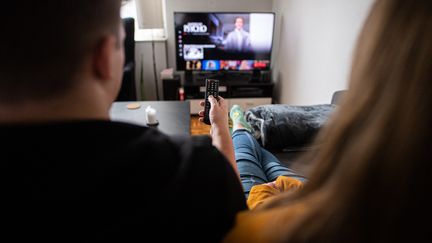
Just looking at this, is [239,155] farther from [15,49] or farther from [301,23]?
[301,23]

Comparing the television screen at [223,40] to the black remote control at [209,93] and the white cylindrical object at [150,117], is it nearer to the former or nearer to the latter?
the white cylindrical object at [150,117]

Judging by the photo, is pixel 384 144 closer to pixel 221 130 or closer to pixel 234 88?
pixel 221 130

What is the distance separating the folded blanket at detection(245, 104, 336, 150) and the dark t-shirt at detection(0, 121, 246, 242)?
1090 mm

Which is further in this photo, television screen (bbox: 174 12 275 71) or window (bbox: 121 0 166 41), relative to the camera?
window (bbox: 121 0 166 41)

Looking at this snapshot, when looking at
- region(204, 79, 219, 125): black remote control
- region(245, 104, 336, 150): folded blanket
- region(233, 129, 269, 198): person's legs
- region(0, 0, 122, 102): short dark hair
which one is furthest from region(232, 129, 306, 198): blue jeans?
region(0, 0, 122, 102): short dark hair

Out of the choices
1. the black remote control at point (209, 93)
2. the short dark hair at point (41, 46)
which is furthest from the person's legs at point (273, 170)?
the short dark hair at point (41, 46)

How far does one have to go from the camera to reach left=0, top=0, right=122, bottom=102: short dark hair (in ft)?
1.05

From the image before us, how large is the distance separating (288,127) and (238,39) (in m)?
1.60

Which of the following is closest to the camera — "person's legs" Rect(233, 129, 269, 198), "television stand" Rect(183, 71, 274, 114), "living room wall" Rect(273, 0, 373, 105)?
"person's legs" Rect(233, 129, 269, 198)

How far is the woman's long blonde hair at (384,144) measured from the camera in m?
0.36

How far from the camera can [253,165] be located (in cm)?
117

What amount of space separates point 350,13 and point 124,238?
187 centimetres

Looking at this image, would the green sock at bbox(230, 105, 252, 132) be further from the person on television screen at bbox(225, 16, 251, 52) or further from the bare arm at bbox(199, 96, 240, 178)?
the person on television screen at bbox(225, 16, 251, 52)

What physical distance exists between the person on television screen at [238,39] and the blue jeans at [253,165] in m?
1.61
